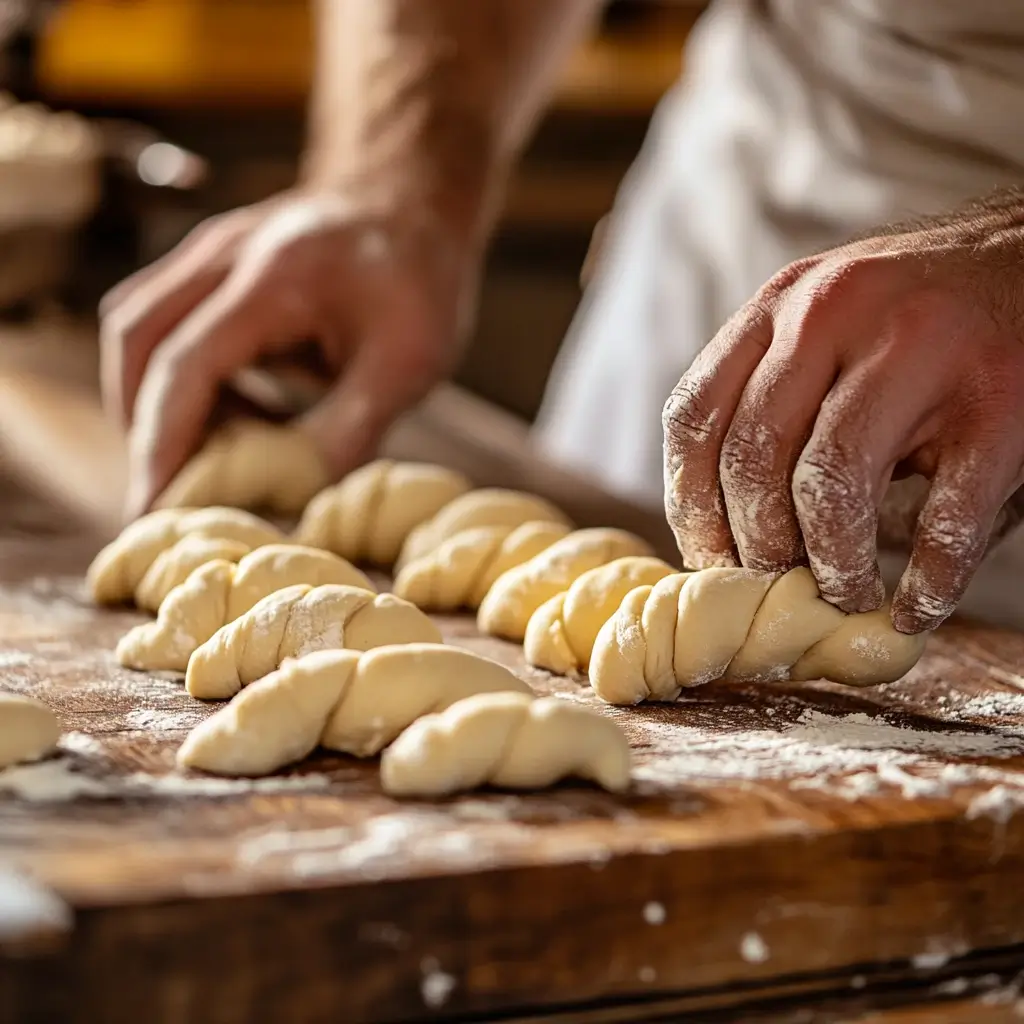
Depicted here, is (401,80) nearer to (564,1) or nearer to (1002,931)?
(564,1)

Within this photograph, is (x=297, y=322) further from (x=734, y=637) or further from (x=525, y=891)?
(x=525, y=891)

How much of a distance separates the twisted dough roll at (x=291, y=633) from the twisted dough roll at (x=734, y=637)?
156 millimetres

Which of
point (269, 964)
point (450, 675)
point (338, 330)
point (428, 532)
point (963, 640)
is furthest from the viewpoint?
point (338, 330)

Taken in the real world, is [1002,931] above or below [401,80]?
below

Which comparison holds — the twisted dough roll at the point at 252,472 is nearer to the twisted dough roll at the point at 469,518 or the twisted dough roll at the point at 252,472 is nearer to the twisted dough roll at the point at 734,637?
the twisted dough roll at the point at 469,518

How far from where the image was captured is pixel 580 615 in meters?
1.19

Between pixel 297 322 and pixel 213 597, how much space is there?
66 cm

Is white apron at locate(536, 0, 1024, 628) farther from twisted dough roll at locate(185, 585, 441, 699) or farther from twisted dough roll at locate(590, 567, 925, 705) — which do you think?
twisted dough roll at locate(185, 585, 441, 699)

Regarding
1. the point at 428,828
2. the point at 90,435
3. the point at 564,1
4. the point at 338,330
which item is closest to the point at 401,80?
the point at 564,1

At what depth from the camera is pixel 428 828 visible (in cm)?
83

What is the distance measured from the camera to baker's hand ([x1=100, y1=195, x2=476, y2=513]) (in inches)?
67.9

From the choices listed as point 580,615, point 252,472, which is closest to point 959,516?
point 580,615

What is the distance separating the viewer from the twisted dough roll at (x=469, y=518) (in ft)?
4.94

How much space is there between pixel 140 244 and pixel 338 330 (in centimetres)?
168
